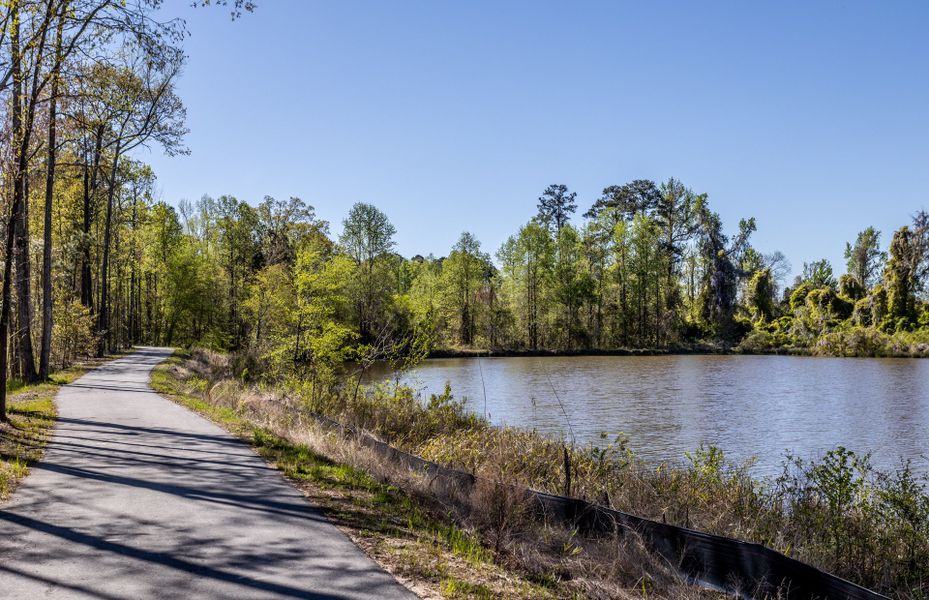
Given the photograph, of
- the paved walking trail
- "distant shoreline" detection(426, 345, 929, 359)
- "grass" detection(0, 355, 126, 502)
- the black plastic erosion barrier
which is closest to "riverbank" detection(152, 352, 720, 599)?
the black plastic erosion barrier

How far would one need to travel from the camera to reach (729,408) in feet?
75.4

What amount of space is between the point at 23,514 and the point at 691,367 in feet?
143

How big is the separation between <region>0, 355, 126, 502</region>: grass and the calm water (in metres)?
8.14

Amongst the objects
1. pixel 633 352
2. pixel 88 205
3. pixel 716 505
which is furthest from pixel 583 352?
pixel 716 505

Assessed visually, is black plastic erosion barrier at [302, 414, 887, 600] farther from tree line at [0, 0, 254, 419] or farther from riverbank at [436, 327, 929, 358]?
riverbank at [436, 327, 929, 358]

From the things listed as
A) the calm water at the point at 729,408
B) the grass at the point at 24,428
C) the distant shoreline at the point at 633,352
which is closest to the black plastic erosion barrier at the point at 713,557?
the calm water at the point at 729,408

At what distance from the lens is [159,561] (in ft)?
17.4

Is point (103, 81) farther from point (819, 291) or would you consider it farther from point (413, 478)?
point (819, 291)

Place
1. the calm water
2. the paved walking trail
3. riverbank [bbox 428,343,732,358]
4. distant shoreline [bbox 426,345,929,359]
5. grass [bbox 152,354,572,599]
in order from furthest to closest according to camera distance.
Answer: riverbank [bbox 428,343,732,358], distant shoreline [bbox 426,345,929,359], the calm water, grass [bbox 152,354,572,599], the paved walking trail

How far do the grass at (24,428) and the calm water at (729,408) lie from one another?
8.14 meters

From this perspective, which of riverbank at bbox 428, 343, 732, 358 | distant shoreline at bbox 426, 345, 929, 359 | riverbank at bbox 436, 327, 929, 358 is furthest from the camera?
riverbank at bbox 428, 343, 732, 358

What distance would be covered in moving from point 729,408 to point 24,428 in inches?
847

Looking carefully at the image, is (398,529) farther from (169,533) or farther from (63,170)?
(63,170)

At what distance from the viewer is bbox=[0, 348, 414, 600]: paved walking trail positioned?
15.9ft
